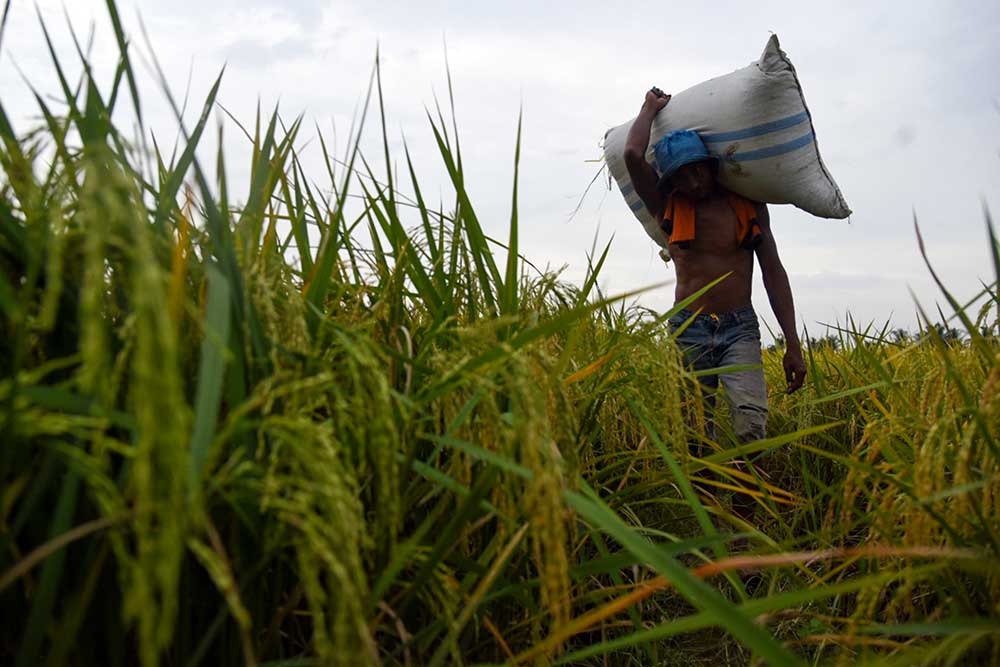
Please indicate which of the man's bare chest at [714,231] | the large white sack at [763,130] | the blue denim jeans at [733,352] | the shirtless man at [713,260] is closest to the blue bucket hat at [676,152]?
the shirtless man at [713,260]

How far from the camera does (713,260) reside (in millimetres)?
3232

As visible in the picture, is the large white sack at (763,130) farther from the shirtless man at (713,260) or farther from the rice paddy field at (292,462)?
the rice paddy field at (292,462)

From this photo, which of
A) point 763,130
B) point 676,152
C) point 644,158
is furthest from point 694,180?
point 763,130

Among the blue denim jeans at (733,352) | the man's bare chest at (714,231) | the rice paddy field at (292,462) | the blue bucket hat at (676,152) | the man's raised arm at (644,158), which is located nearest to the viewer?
the rice paddy field at (292,462)

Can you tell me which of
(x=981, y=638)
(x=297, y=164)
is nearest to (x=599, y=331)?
(x=297, y=164)

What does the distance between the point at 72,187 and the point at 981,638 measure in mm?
1242

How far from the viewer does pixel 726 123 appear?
328cm

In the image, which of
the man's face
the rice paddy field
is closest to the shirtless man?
the man's face

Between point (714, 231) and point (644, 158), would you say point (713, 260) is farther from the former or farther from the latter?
point (644, 158)

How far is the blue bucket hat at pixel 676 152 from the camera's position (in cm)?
313

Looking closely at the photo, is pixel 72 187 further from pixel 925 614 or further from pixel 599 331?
pixel 599 331

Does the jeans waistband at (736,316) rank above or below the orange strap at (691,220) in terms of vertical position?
below

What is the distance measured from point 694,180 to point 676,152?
0.16 meters

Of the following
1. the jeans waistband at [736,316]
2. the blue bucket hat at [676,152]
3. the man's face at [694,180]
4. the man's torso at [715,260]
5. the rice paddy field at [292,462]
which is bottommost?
the rice paddy field at [292,462]
